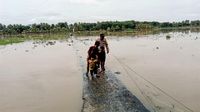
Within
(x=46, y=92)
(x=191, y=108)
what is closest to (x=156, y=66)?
(x=46, y=92)


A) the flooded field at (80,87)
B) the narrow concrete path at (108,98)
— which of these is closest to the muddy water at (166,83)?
the flooded field at (80,87)

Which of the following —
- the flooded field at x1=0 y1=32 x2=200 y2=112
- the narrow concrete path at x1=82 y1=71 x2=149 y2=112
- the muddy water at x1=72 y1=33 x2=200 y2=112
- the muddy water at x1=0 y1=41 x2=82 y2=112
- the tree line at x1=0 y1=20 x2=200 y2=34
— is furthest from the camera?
the tree line at x1=0 y1=20 x2=200 y2=34

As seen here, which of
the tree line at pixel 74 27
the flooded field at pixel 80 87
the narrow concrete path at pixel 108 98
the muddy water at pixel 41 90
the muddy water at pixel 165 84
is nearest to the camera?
the narrow concrete path at pixel 108 98

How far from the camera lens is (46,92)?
13375 mm

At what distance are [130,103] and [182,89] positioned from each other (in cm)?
433

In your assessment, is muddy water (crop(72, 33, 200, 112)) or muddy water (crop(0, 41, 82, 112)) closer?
muddy water (crop(72, 33, 200, 112))

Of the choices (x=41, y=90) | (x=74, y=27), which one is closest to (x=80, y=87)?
(x=41, y=90)

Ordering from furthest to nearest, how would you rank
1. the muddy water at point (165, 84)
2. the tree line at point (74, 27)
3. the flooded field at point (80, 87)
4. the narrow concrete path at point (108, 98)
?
the tree line at point (74, 27), the flooded field at point (80, 87), the muddy water at point (165, 84), the narrow concrete path at point (108, 98)

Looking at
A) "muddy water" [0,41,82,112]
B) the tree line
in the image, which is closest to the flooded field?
"muddy water" [0,41,82,112]

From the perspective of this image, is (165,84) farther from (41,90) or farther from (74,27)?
(74,27)

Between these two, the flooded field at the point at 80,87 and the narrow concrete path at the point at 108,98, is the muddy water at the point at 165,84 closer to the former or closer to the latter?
the flooded field at the point at 80,87

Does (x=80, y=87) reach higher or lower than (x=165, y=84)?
lower

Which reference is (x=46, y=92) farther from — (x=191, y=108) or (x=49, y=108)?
(x=191, y=108)

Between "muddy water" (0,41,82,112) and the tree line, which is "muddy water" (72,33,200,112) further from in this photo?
the tree line
